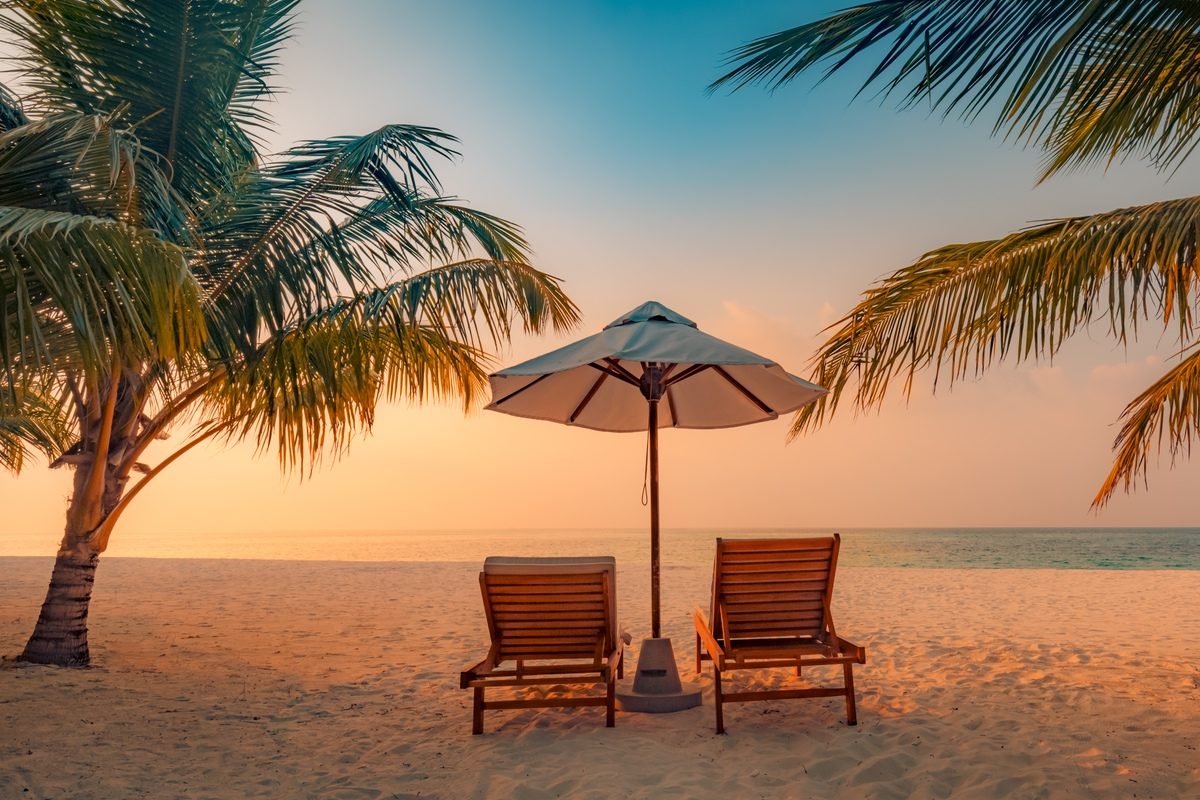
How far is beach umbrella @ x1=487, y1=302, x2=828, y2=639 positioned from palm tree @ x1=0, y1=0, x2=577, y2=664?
53.7 inches

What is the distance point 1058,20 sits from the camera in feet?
6.97

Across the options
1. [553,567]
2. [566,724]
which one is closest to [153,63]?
[553,567]

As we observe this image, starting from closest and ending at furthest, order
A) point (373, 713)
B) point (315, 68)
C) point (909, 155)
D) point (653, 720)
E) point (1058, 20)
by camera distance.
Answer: point (1058, 20) < point (653, 720) < point (373, 713) < point (315, 68) < point (909, 155)

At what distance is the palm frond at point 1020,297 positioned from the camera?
11.9 ft

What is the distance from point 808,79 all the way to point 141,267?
2.44m

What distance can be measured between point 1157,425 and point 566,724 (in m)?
4.93

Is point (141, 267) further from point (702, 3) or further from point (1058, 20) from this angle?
point (702, 3)

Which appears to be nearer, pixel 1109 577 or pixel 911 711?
pixel 911 711

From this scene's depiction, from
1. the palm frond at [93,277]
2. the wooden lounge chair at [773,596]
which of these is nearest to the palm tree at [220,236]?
the palm frond at [93,277]

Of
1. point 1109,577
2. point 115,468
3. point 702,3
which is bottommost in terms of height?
point 1109,577

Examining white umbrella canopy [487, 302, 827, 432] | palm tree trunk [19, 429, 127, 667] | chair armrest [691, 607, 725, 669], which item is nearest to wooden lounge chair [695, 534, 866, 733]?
chair armrest [691, 607, 725, 669]

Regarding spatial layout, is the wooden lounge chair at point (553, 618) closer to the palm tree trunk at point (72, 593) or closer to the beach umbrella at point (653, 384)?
the beach umbrella at point (653, 384)

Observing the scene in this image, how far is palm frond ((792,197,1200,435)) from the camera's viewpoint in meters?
3.62

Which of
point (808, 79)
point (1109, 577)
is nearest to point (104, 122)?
point (808, 79)
